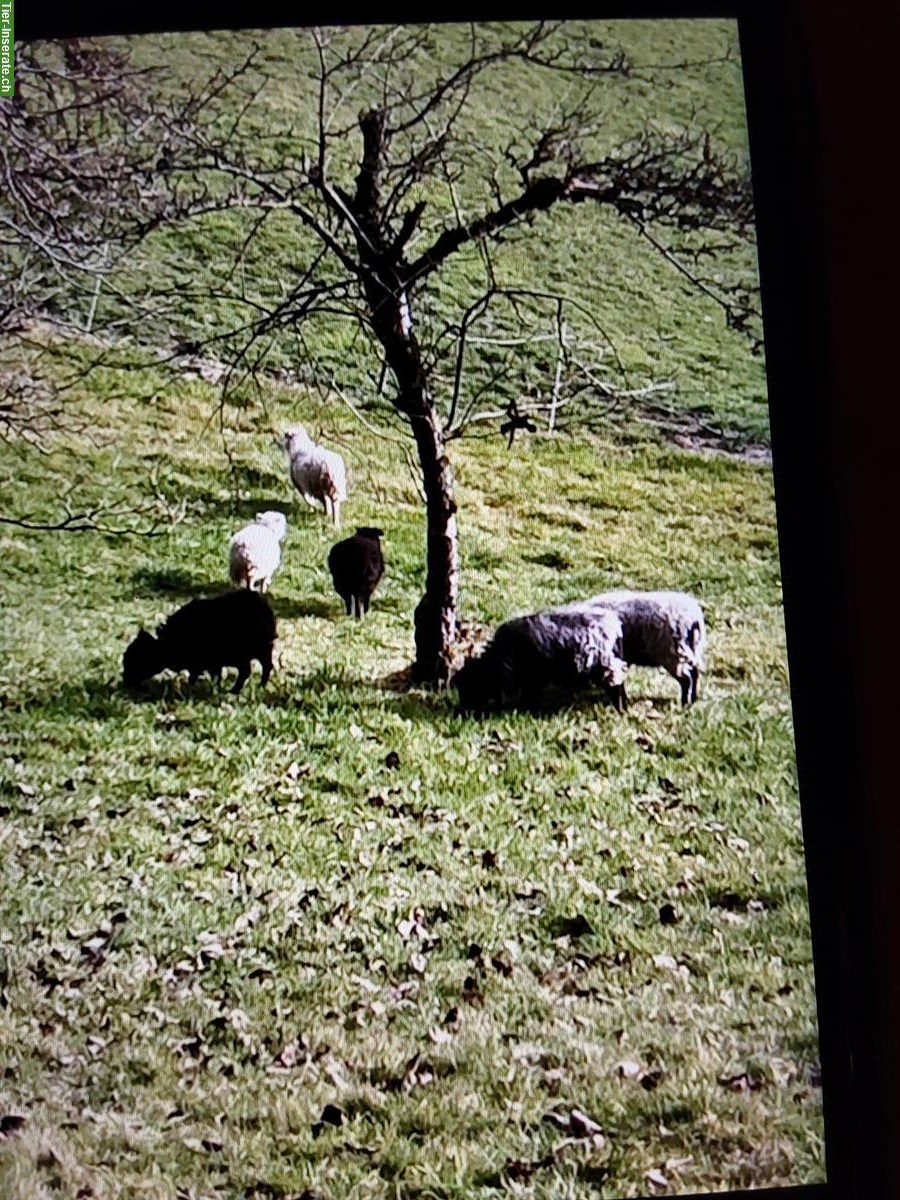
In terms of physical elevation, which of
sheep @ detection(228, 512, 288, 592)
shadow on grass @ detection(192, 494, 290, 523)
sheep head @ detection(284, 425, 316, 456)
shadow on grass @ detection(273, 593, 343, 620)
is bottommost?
shadow on grass @ detection(273, 593, 343, 620)

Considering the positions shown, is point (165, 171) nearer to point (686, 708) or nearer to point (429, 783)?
point (429, 783)

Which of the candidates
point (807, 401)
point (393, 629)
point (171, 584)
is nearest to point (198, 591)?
point (171, 584)

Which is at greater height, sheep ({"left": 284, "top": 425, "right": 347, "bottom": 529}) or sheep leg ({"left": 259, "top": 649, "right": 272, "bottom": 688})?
sheep ({"left": 284, "top": 425, "right": 347, "bottom": 529})

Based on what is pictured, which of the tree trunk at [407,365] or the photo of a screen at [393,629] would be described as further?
the tree trunk at [407,365]

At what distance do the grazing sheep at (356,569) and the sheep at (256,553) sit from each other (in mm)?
72

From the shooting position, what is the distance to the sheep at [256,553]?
165 centimetres

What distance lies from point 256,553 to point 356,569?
13 cm

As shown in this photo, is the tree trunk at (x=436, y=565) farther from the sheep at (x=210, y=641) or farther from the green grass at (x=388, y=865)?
the sheep at (x=210, y=641)

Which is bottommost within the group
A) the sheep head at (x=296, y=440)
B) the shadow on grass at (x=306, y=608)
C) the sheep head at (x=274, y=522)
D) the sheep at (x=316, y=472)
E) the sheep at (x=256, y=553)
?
the shadow on grass at (x=306, y=608)

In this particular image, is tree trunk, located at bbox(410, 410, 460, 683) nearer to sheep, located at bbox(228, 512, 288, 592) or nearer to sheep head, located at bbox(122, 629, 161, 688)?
sheep, located at bbox(228, 512, 288, 592)

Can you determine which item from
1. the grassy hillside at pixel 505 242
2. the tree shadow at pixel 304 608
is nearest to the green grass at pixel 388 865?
the tree shadow at pixel 304 608

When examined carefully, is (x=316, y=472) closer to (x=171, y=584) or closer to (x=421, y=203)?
(x=171, y=584)

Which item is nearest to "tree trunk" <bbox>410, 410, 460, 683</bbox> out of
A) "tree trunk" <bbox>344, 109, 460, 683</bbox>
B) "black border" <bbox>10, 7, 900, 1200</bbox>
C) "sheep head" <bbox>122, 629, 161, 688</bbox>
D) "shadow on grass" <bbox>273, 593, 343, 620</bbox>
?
"tree trunk" <bbox>344, 109, 460, 683</bbox>

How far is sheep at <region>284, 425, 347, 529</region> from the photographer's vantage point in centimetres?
169
